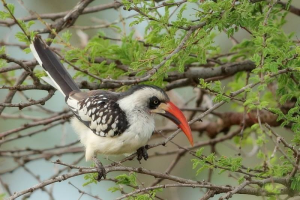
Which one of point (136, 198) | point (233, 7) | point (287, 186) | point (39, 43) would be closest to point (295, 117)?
point (287, 186)

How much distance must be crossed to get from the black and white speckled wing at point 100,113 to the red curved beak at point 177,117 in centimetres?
25

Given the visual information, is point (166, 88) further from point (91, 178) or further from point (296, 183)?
point (296, 183)

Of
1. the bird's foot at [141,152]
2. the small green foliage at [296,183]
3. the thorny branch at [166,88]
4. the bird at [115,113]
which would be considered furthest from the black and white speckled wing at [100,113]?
the small green foliage at [296,183]

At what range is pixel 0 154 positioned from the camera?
4.34 meters

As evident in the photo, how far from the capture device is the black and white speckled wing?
3361mm

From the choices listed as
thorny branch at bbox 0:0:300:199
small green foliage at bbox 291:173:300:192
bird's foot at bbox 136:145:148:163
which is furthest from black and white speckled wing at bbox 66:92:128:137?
small green foliage at bbox 291:173:300:192

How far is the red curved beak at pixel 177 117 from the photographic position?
3271 mm

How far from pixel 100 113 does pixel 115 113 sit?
0.32ft

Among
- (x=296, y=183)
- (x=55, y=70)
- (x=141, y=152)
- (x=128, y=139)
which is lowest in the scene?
(x=141, y=152)

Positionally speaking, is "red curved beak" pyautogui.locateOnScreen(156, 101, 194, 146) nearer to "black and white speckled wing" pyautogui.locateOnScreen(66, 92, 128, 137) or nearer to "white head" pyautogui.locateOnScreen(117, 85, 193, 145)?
"white head" pyautogui.locateOnScreen(117, 85, 193, 145)

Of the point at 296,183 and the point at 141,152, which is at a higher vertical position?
the point at 296,183

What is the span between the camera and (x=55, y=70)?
3.64 metres

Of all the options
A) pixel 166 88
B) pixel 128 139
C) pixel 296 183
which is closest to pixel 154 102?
pixel 128 139

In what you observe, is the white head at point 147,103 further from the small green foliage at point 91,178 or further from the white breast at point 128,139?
the small green foliage at point 91,178
